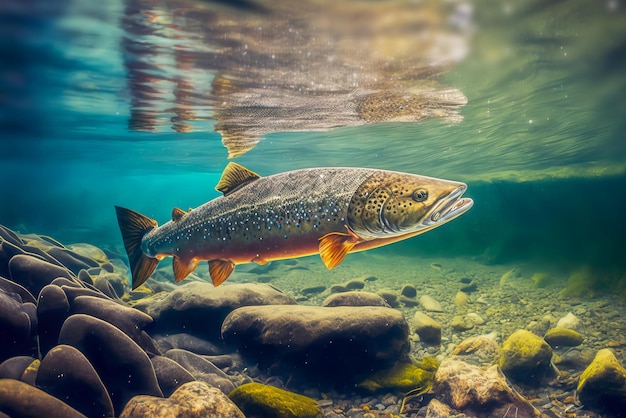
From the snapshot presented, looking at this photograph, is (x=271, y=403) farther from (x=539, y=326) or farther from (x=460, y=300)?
(x=460, y=300)

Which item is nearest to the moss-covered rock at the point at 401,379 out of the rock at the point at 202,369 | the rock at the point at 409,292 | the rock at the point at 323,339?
the rock at the point at 323,339

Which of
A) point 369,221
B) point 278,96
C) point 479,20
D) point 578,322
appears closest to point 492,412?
point 369,221

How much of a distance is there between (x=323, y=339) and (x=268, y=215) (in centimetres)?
315

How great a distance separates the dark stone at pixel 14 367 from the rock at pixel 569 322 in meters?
11.0

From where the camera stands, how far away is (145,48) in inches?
348

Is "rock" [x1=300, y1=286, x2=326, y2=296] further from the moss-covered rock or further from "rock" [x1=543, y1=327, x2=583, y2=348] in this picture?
the moss-covered rock

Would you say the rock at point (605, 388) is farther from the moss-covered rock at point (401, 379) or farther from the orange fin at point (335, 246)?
the orange fin at point (335, 246)

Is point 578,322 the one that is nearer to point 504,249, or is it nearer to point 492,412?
point 492,412

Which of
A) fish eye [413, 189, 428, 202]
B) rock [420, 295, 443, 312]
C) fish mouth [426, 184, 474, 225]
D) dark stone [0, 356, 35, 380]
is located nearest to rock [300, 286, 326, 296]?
rock [420, 295, 443, 312]

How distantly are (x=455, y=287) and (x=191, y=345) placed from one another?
11.2 metres

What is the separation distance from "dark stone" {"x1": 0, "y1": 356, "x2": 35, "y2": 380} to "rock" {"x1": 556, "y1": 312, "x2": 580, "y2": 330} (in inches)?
431

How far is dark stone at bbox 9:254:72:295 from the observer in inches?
218

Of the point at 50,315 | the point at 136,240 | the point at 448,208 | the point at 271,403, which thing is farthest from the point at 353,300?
the point at 50,315

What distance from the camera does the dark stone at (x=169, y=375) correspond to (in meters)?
4.76
